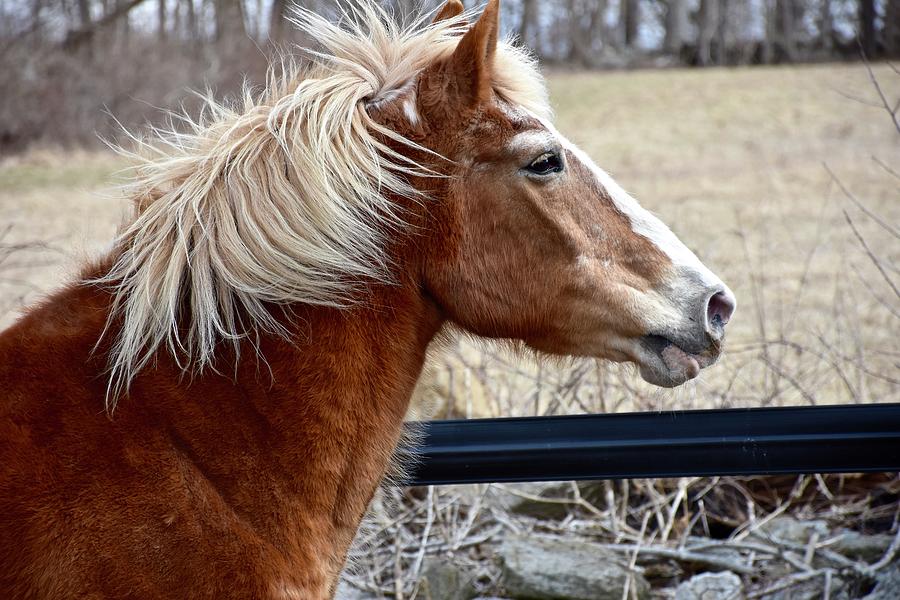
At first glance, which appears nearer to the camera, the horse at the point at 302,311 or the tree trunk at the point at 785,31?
the horse at the point at 302,311

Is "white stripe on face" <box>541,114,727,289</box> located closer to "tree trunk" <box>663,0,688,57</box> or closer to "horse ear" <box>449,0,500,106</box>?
"horse ear" <box>449,0,500,106</box>

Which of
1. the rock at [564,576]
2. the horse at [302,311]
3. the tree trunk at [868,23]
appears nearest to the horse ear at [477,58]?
the horse at [302,311]

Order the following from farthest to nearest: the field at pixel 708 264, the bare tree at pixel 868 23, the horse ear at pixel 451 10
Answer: the bare tree at pixel 868 23
the field at pixel 708 264
the horse ear at pixel 451 10

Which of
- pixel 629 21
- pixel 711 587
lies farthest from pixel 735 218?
pixel 629 21

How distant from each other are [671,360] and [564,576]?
1426 millimetres

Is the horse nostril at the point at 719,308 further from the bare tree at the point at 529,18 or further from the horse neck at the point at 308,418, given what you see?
the bare tree at the point at 529,18

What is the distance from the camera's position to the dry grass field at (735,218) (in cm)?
414

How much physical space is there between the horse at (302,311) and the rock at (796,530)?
1761mm

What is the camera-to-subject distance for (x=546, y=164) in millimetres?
2127

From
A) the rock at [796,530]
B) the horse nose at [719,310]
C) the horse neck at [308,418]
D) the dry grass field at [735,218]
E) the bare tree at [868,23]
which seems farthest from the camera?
the bare tree at [868,23]

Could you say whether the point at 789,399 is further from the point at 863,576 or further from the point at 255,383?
the point at 255,383

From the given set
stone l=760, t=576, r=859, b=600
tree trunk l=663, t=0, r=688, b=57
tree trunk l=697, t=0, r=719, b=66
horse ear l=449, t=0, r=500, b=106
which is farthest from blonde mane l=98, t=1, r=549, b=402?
tree trunk l=663, t=0, r=688, b=57

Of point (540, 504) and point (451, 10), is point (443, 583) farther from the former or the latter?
point (451, 10)

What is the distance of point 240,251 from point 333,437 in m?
0.48
